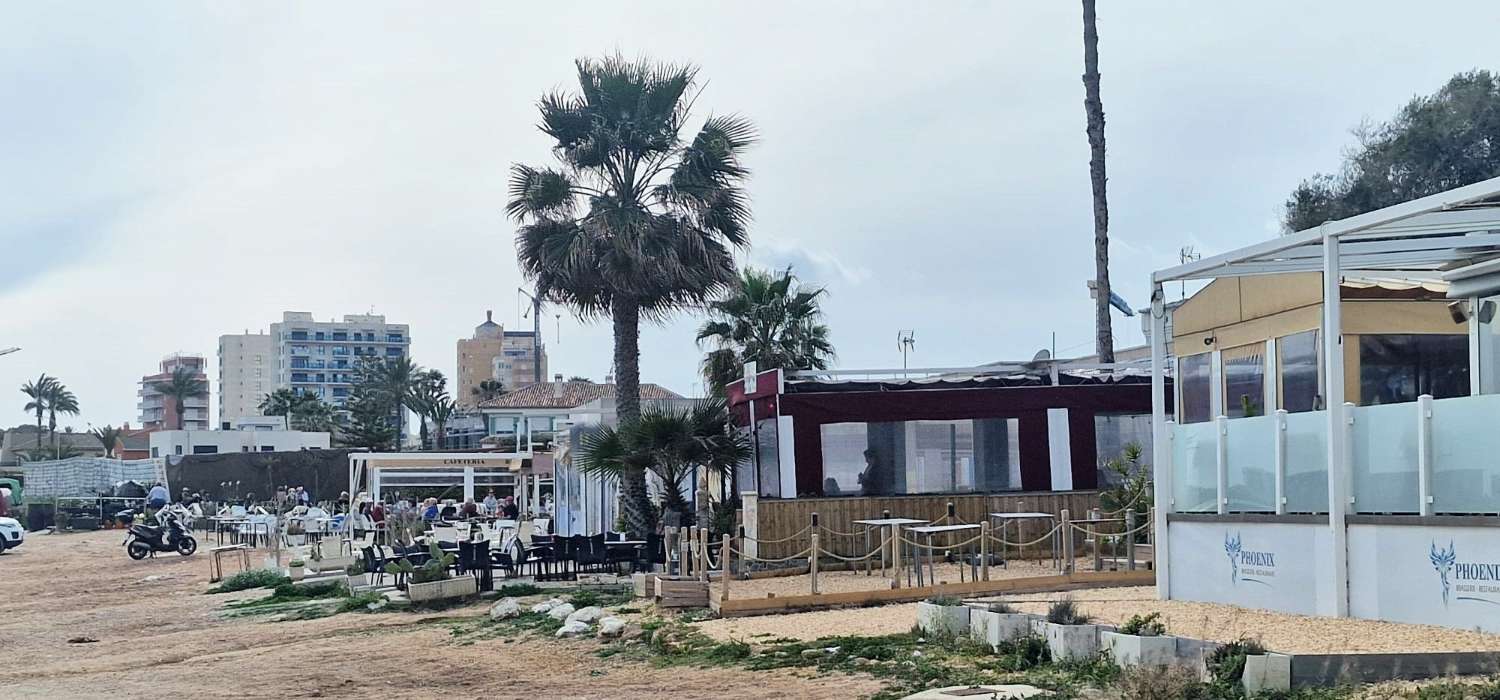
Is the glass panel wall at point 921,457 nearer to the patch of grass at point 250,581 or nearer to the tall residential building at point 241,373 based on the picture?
the patch of grass at point 250,581

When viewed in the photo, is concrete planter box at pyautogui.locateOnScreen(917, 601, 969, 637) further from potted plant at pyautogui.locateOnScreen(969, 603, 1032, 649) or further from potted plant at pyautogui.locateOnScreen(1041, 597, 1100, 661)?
potted plant at pyautogui.locateOnScreen(1041, 597, 1100, 661)

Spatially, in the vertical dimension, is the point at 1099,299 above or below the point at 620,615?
above

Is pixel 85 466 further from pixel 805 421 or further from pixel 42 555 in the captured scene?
pixel 805 421

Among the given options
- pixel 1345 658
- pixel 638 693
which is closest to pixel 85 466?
pixel 638 693

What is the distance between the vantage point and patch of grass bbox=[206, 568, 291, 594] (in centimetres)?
2573

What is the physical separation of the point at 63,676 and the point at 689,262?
13.3 meters

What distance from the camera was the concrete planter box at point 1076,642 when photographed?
1083 cm

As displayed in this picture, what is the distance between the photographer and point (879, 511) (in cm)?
2223

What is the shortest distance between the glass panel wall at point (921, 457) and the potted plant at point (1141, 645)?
11.9m

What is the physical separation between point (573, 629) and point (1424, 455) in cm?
858

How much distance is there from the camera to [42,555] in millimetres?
41156

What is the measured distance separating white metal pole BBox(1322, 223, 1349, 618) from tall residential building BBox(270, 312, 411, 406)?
171395 mm

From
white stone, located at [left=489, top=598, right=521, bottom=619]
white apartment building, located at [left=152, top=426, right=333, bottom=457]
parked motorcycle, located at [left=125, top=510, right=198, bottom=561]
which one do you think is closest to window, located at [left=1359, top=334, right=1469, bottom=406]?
white stone, located at [left=489, top=598, right=521, bottom=619]

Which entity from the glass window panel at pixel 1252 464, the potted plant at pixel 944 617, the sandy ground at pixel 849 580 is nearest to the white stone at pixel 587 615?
the sandy ground at pixel 849 580
